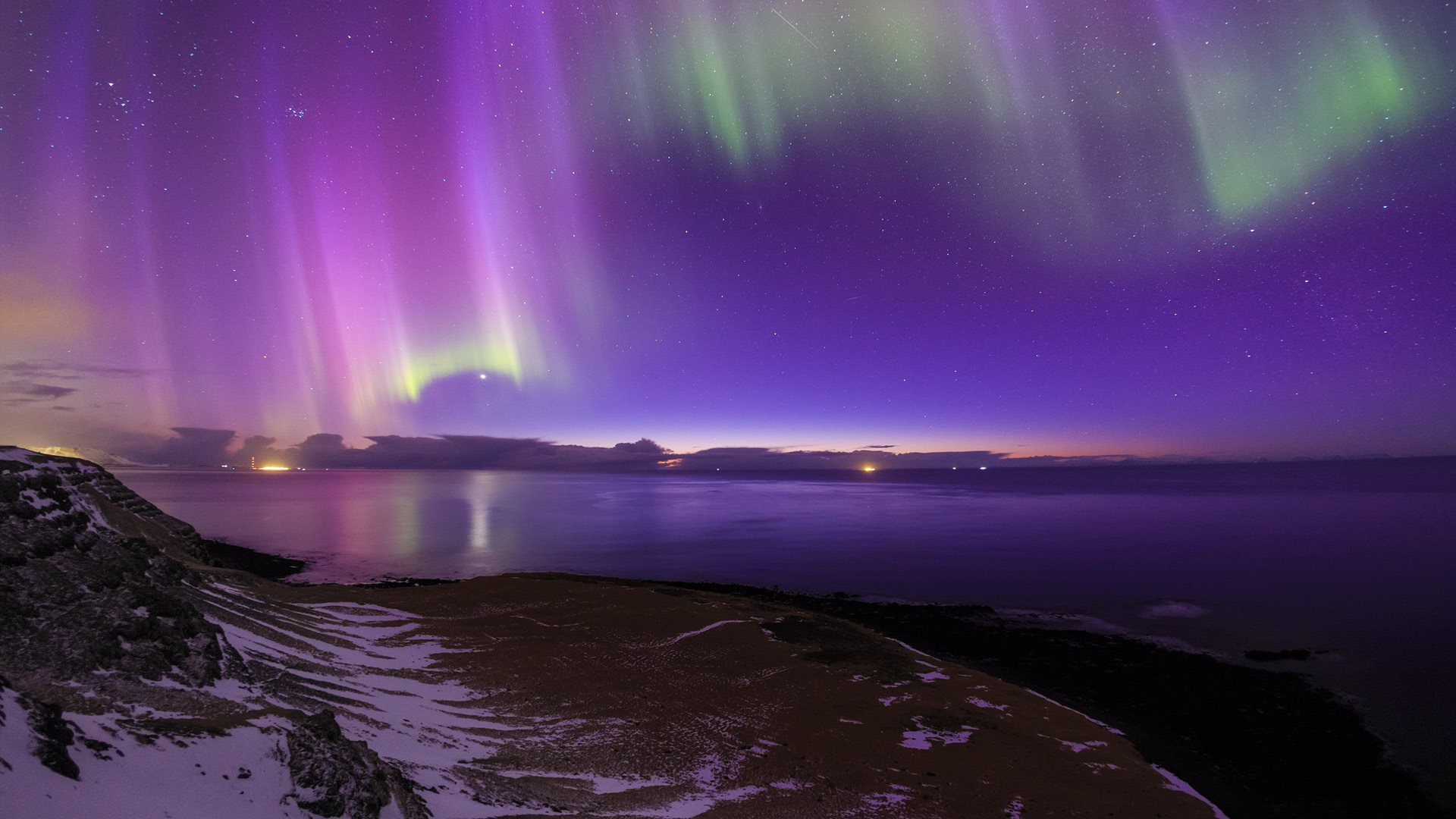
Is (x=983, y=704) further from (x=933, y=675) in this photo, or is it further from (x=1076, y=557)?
(x=1076, y=557)

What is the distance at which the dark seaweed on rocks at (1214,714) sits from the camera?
32.3 ft

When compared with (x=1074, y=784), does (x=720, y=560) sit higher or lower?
lower

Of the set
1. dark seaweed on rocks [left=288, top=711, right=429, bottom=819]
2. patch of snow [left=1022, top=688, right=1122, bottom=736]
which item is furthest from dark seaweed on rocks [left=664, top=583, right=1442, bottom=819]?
dark seaweed on rocks [left=288, top=711, right=429, bottom=819]

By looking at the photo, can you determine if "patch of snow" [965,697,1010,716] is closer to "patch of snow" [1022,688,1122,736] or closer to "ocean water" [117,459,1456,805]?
"patch of snow" [1022,688,1122,736]

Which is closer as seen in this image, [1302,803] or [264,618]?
[1302,803]

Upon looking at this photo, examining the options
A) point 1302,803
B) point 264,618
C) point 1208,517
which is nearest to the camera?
point 1302,803

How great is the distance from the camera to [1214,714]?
1266cm

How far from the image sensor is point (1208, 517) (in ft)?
191

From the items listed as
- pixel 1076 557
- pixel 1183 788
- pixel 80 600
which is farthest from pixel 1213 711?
pixel 1076 557

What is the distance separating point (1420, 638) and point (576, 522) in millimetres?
56129

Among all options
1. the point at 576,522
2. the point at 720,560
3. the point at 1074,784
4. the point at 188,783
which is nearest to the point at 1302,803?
the point at 1074,784

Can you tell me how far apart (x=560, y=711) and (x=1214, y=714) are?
14.6m

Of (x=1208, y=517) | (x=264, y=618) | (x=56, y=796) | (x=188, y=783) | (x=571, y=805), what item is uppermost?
(x=56, y=796)

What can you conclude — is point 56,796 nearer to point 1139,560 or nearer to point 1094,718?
point 1094,718
